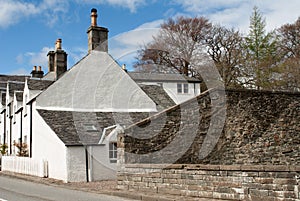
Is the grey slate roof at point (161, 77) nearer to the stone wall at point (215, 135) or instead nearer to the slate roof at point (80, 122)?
the slate roof at point (80, 122)

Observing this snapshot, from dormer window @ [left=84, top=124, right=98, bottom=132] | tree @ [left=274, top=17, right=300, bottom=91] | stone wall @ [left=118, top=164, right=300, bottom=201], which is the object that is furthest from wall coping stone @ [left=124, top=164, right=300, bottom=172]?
tree @ [left=274, top=17, right=300, bottom=91]

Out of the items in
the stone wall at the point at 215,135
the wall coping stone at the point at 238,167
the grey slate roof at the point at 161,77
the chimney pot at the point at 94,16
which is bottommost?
the wall coping stone at the point at 238,167

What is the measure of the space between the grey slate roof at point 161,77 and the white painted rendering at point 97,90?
14.7m

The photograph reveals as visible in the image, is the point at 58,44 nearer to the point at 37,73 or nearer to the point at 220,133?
the point at 37,73

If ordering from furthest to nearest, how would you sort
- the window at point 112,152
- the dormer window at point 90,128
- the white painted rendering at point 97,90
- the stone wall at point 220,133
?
the white painted rendering at point 97,90, the dormer window at point 90,128, the window at point 112,152, the stone wall at point 220,133

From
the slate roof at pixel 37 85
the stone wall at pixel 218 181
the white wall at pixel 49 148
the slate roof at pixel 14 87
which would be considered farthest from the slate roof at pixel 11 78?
the stone wall at pixel 218 181

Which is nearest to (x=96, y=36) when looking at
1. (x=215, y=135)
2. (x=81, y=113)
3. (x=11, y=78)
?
(x=81, y=113)

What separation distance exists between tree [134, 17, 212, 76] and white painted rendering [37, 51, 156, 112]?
7.46 m

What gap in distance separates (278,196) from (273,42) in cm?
2515

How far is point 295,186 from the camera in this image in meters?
9.07

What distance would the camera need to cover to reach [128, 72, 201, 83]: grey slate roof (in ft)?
128

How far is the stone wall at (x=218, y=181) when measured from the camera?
934 centimetres

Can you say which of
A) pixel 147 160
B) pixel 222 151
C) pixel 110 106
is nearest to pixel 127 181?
pixel 147 160

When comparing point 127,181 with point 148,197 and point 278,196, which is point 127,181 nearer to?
point 148,197
